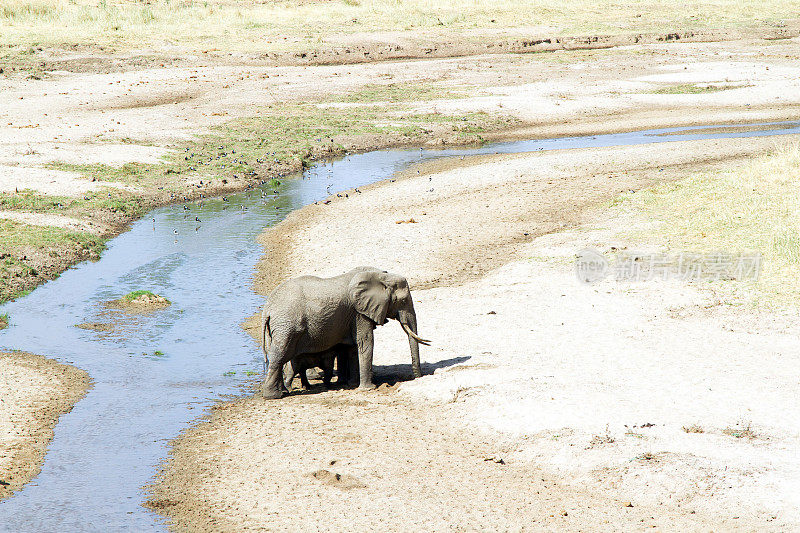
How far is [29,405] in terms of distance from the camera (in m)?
13.2

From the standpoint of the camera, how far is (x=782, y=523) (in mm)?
A: 9016

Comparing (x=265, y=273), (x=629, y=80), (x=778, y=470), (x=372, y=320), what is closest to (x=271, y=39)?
(x=629, y=80)

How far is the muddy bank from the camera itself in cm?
1138

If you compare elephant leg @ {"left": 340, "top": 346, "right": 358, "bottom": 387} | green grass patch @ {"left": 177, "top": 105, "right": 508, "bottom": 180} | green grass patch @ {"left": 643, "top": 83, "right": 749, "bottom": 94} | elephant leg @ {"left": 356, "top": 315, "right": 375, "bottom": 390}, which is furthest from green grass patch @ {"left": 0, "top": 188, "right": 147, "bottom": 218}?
green grass patch @ {"left": 643, "top": 83, "right": 749, "bottom": 94}

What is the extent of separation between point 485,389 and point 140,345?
635 cm

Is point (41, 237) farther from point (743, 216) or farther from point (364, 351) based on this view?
point (743, 216)

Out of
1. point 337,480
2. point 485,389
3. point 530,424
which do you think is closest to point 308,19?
point 485,389

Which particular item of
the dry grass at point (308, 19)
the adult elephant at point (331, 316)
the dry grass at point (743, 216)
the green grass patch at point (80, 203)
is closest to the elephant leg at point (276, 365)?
the adult elephant at point (331, 316)

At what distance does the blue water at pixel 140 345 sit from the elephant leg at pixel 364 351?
1922 millimetres

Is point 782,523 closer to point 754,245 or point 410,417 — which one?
point 410,417

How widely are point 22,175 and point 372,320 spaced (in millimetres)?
16392

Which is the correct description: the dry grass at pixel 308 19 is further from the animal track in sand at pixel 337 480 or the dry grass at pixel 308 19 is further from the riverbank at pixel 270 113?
the animal track in sand at pixel 337 480

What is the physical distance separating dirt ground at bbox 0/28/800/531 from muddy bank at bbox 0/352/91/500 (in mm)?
1733

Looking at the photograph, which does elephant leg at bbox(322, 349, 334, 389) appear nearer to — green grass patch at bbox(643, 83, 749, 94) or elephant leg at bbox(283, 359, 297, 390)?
elephant leg at bbox(283, 359, 297, 390)
